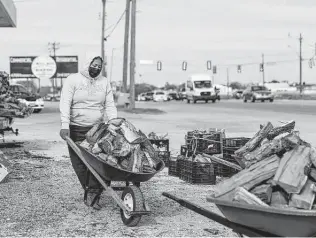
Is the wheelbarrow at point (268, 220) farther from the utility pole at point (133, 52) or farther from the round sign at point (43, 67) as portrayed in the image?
the round sign at point (43, 67)

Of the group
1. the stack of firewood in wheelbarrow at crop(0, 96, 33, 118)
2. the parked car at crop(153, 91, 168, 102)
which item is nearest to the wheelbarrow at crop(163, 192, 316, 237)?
the stack of firewood in wheelbarrow at crop(0, 96, 33, 118)

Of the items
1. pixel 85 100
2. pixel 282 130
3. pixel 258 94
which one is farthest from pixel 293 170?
pixel 258 94

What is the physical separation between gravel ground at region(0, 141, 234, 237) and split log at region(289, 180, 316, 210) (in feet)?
5.90

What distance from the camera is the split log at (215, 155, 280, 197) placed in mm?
5137

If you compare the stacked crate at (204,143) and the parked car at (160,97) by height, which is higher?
the stacked crate at (204,143)

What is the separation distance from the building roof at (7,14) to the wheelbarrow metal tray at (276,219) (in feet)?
32.7

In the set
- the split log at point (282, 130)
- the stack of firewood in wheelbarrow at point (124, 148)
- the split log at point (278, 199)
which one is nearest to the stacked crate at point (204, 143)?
the stack of firewood in wheelbarrow at point (124, 148)

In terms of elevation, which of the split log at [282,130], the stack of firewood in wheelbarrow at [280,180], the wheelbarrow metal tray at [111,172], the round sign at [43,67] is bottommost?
the wheelbarrow metal tray at [111,172]

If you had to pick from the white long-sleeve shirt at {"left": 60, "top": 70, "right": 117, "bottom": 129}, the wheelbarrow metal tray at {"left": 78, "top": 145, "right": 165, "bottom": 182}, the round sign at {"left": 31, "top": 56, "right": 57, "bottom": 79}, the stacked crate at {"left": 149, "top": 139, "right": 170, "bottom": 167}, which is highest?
the round sign at {"left": 31, "top": 56, "right": 57, "bottom": 79}

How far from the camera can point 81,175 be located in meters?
7.74

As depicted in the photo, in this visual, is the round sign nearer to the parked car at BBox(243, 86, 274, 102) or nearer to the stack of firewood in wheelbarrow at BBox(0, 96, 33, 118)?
the parked car at BBox(243, 86, 274, 102)

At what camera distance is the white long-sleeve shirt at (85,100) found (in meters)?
7.88

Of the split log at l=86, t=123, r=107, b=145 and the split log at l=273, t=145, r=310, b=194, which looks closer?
the split log at l=273, t=145, r=310, b=194

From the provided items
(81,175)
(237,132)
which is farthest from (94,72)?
(237,132)
